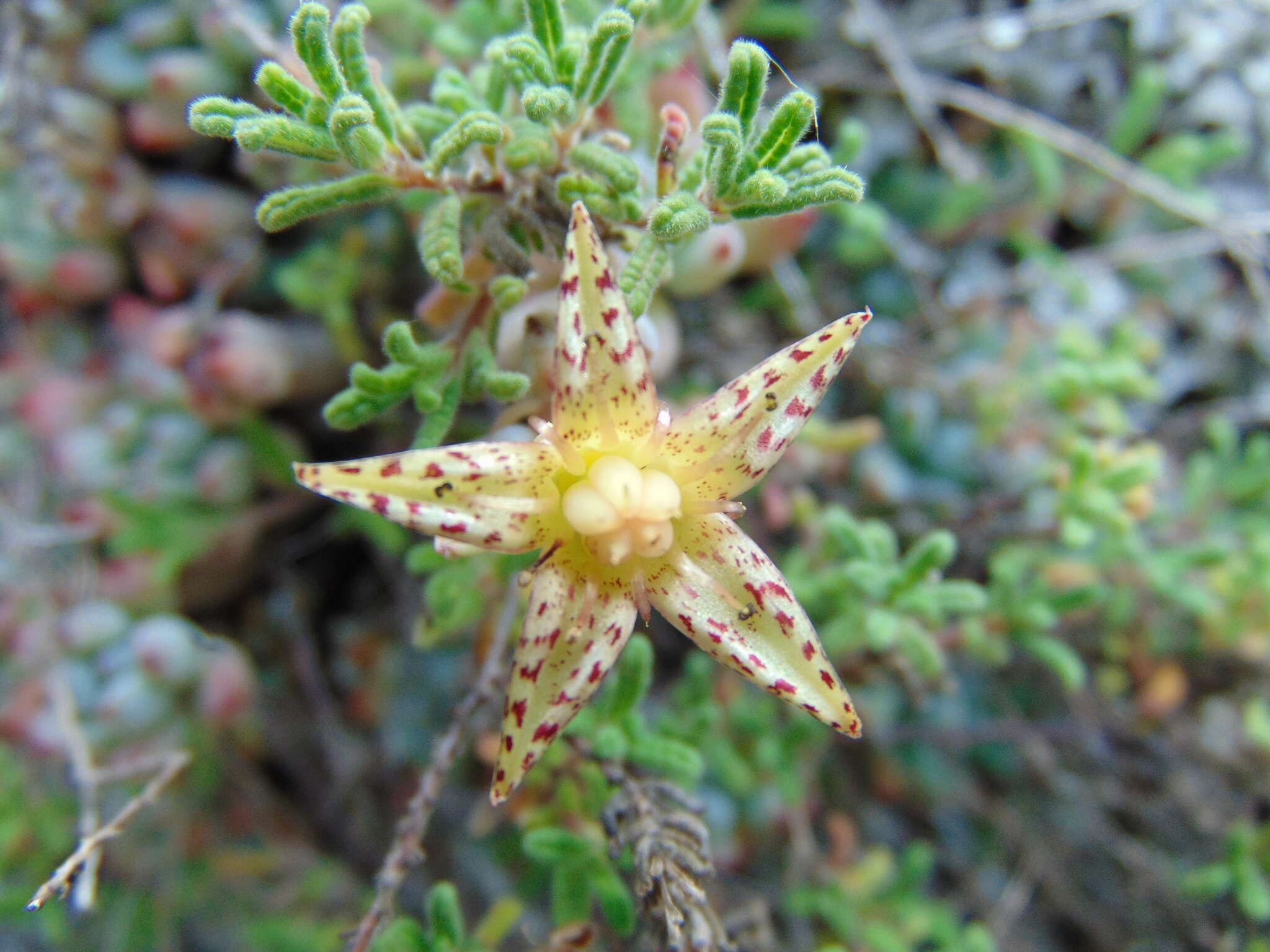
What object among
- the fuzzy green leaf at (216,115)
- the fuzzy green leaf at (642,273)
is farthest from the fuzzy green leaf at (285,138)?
the fuzzy green leaf at (642,273)

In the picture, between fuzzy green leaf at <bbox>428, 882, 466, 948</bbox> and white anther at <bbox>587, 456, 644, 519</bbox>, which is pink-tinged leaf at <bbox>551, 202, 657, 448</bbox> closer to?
white anther at <bbox>587, 456, 644, 519</bbox>

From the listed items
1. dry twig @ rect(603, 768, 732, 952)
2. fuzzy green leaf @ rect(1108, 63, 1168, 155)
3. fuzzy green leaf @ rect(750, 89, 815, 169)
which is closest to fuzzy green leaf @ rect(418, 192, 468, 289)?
fuzzy green leaf @ rect(750, 89, 815, 169)

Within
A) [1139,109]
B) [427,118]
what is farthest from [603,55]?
[1139,109]

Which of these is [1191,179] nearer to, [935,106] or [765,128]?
[935,106]

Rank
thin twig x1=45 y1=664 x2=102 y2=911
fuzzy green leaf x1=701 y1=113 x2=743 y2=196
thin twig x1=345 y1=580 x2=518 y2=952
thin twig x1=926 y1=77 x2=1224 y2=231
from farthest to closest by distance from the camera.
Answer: thin twig x1=926 y1=77 x2=1224 y2=231, thin twig x1=45 y1=664 x2=102 y2=911, thin twig x1=345 y1=580 x2=518 y2=952, fuzzy green leaf x1=701 y1=113 x2=743 y2=196

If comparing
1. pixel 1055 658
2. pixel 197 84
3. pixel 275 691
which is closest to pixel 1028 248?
pixel 1055 658

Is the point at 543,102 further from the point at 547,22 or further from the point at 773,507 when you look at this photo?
the point at 773,507

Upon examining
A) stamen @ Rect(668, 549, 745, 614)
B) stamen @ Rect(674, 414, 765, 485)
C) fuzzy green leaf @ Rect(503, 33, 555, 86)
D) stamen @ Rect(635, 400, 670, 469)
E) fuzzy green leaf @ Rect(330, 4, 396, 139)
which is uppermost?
fuzzy green leaf @ Rect(330, 4, 396, 139)
